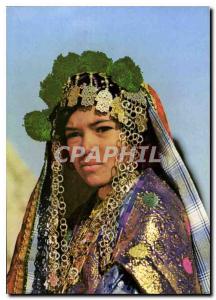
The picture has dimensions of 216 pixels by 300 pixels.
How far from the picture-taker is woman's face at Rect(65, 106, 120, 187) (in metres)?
3.46

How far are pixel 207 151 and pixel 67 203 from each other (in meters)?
0.79

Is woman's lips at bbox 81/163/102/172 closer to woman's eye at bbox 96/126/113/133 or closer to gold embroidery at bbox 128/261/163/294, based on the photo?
woman's eye at bbox 96/126/113/133

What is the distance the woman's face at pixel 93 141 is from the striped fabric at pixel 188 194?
25cm

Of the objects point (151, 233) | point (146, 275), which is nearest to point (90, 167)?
point (151, 233)

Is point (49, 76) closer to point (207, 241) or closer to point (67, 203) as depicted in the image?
point (67, 203)

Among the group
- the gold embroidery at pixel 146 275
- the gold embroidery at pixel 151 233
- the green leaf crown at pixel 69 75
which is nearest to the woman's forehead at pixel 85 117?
the green leaf crown at pixel 69 75

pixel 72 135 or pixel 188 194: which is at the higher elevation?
pixel 72 135

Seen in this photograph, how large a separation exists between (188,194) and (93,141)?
0.56 meters

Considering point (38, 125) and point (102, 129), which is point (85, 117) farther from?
point (38, 125)

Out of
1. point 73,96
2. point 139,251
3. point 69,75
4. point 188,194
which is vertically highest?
point 69,75

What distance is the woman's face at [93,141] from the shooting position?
3.46 m

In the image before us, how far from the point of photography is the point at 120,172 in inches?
136

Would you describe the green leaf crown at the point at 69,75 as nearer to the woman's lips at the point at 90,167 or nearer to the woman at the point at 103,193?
the woman at the point at 103,193

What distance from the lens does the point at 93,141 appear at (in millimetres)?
3469
